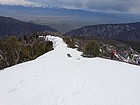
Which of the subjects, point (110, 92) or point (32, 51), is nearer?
point (110, 92)

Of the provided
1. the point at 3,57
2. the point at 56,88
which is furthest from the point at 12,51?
the point at 56,88

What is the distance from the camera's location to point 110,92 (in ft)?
48.1

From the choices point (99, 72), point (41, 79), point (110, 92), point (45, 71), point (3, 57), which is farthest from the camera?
point (3, 57)

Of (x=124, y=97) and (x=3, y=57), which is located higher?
(x=124, y=97)

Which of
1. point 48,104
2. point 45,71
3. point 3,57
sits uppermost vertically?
point 48,104

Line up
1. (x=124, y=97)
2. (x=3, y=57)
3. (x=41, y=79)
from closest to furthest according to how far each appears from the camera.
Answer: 1. (x=124, y=97)
2. (x=41, y=79)
3. (x=3, y=57)

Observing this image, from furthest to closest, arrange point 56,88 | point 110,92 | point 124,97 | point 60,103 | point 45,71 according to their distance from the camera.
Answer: point 45,71, point 56,88, point 110,92, point 124,97, point 60,103

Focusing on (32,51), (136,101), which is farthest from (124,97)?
(32,51)

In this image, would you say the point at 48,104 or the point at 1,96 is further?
the point at 1,96

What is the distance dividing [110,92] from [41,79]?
605cm

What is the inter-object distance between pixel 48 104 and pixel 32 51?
7193 centimetres

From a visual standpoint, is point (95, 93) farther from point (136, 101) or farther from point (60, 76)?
point (60, 76)

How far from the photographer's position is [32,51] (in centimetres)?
8400

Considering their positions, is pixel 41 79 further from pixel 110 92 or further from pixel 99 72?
pixel 110 92
